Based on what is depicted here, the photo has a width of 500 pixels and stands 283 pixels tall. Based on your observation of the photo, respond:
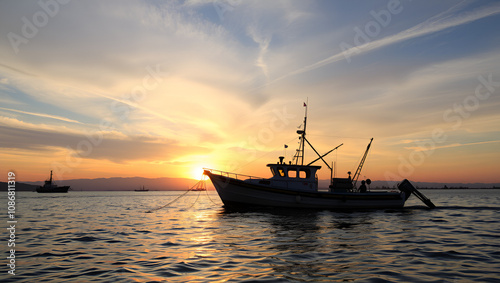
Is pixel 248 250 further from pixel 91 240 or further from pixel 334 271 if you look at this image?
pixel 91 240

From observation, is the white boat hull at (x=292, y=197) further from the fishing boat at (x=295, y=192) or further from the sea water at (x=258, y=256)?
the sea water at (x=258, y=256)

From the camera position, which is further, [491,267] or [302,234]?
[302,234]

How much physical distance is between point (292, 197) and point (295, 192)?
1.90ft

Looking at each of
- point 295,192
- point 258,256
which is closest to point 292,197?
point 295,192

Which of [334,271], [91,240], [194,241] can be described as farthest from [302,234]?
[91,240]

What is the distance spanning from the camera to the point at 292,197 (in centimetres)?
Answer: 2958

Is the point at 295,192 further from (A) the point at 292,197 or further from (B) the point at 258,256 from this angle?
(B) the point at 258,256

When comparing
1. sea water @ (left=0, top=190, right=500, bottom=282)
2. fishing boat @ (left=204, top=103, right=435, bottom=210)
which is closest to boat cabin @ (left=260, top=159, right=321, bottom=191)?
fishing boat @ (left=204, top=103, right=435, bottom=210)

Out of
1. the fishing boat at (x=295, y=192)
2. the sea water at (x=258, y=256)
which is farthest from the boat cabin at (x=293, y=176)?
the sea water at (x=258, y=256)

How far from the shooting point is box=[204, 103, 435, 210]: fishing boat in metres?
29.6

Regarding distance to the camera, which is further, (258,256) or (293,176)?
(293,176)

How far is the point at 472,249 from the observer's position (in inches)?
498

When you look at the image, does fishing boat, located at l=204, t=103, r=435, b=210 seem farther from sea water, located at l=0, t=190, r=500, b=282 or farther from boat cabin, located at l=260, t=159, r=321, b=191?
sea water, located at l=0, t=190, r=500, b=282

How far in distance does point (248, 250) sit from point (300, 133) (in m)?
23.9
